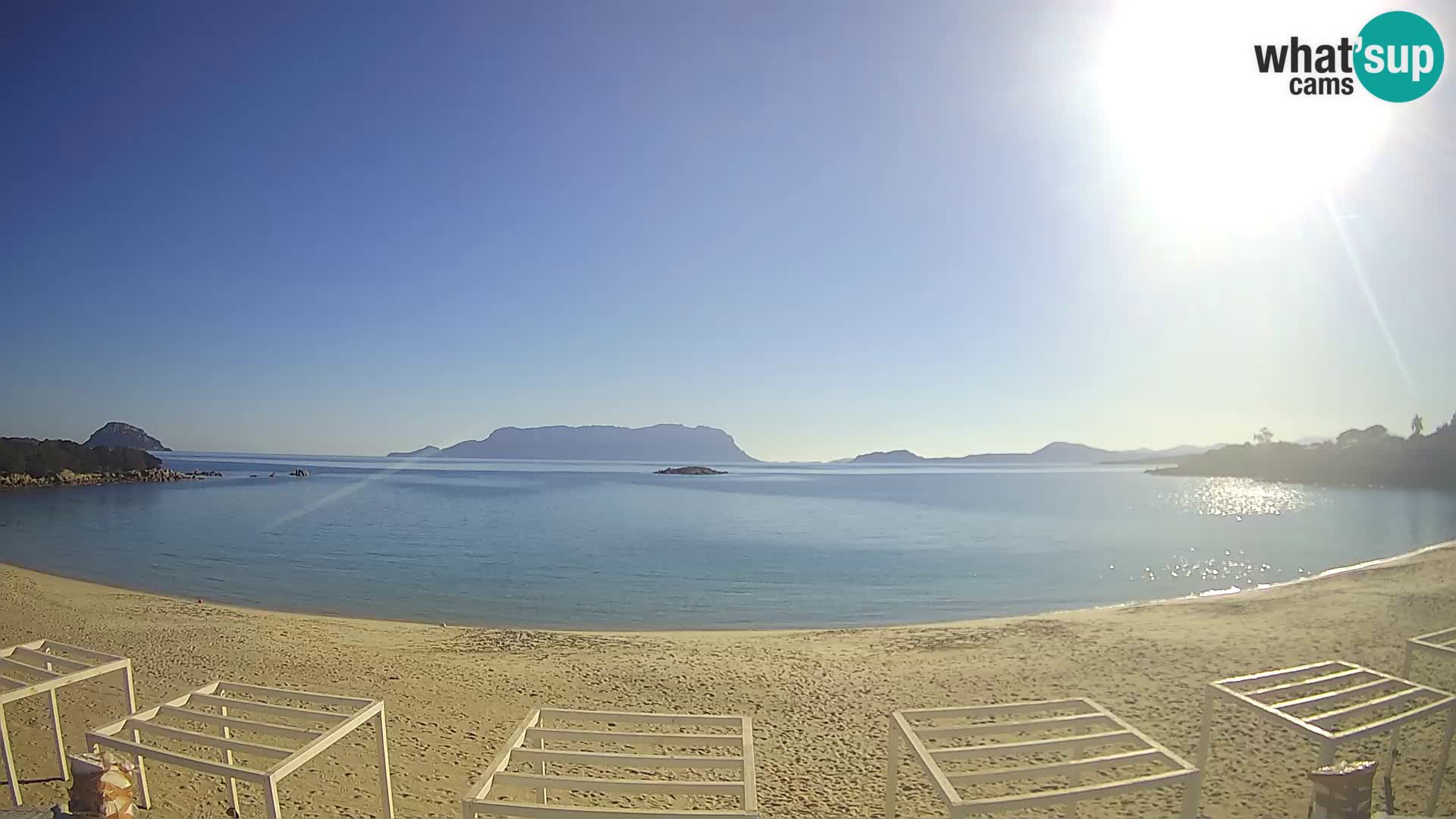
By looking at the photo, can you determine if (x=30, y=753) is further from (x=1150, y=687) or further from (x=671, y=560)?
(x=671, y=560)

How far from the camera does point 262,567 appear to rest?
22.4 m

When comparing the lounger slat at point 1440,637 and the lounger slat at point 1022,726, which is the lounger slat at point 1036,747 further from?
the lounger slat at point 1440,637

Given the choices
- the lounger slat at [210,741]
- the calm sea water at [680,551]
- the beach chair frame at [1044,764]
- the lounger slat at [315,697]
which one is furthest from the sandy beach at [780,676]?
the calm sea water at [680,551]

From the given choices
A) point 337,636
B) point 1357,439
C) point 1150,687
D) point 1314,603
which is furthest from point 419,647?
point 1357,439

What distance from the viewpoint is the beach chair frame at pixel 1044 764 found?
314 centimetres

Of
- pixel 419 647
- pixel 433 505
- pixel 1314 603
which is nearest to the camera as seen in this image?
pixel 419 647

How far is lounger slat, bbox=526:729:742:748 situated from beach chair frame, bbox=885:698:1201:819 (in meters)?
1.04

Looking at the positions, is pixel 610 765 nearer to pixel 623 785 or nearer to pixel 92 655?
pixel 623 785

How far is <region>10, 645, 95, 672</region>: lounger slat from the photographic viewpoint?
520 cm

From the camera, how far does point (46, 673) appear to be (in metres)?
5.13

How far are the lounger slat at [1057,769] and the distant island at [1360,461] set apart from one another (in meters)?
88.5

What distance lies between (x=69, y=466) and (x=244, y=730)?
3387 inches

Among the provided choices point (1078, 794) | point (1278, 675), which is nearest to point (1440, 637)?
point (1278, 675)

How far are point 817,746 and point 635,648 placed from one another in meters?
5.53
